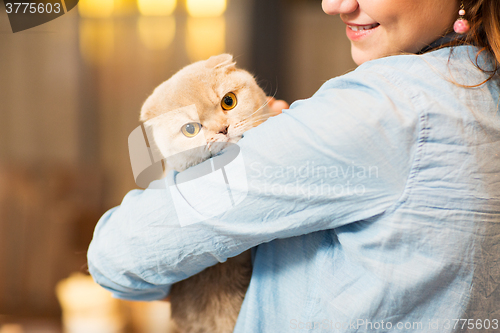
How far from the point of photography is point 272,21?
2002 mm

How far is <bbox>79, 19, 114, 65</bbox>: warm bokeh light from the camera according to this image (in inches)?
70.4

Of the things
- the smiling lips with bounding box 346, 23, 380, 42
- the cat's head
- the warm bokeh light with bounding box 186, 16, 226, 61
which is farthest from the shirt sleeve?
the warm bokeh light with bounding box 186, 16, 226, 61

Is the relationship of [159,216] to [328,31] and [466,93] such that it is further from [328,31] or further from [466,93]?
[328,31]

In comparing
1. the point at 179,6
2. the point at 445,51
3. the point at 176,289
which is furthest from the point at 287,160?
the point at 179,6

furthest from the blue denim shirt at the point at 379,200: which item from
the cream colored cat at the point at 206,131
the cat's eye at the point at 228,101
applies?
the cat's eye at the point at 228,101

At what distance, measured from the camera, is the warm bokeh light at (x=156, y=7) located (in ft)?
6.07

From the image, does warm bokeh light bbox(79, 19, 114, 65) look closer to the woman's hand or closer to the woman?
the woman's hand

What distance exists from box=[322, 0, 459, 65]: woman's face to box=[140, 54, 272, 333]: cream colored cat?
310mm

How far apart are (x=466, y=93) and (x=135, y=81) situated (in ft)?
6.02

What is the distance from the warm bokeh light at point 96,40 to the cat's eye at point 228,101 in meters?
1.36

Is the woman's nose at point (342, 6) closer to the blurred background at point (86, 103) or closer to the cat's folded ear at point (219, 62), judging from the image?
the cat's folded ear at point (219, 62)

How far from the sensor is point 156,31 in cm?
190

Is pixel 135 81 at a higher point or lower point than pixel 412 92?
lower

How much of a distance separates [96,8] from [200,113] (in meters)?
1.40
